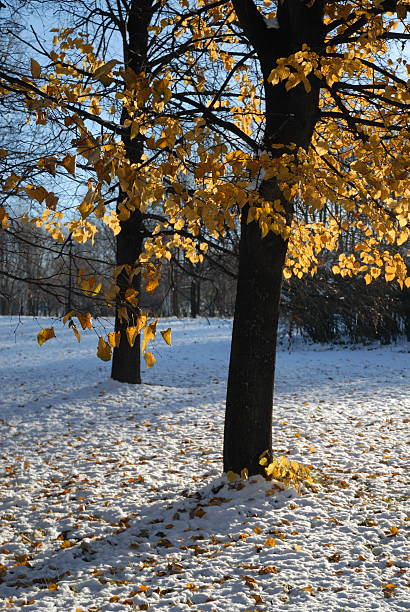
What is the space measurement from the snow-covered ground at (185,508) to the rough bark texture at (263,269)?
0.63m

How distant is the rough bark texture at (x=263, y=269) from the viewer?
474 centimetres

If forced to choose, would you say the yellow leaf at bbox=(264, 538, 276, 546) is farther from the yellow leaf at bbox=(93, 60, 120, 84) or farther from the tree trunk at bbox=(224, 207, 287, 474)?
the yellow leaf at bbox=(93, 60, 120, 84)

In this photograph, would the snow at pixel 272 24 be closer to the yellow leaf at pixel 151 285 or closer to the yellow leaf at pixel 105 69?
the yellow leaf at pixel 105 69

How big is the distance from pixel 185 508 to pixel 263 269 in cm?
225

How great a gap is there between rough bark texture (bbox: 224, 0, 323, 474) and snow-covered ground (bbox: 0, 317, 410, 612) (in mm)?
629

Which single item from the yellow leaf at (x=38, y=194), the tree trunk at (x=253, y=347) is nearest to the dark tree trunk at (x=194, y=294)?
the tree trunk at (x=253, y=347)

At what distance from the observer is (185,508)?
472 cm

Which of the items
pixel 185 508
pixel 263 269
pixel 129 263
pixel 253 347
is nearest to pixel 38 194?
pixel 263 269

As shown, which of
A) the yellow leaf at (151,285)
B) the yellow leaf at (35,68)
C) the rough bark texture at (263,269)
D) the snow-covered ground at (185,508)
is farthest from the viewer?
the rough bark texture at (263,269)

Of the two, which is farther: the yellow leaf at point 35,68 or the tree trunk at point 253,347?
the tree trunk at point 253,347

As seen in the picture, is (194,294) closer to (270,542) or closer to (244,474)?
(244,474)

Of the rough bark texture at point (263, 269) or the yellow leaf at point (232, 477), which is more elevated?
the rough bark texture at point (263, 269)

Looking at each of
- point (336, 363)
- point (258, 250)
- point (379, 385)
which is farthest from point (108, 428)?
point (336, 363)

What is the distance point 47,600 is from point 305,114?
431 cm
